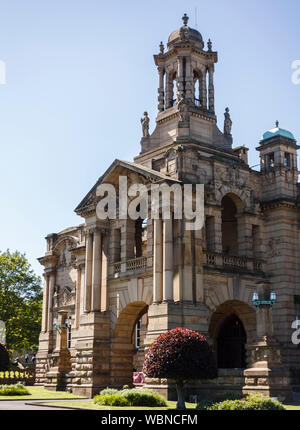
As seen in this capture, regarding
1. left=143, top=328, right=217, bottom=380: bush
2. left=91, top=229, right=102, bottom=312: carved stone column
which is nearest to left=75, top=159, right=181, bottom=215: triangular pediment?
left=91, top=229, right=102, bottom=312: carved stone column

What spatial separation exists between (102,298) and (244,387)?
41.4 feet

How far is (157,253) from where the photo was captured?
33656mm

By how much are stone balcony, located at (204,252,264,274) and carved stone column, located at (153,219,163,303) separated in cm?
276

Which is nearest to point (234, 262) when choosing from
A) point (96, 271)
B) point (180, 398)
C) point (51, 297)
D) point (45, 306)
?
point (96, 271)

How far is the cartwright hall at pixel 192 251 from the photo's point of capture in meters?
33.2

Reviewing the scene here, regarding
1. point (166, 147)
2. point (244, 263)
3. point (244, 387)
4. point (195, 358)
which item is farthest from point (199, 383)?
point (166, 147)

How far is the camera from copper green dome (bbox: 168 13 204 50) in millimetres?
40969

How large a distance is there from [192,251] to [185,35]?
628 inches

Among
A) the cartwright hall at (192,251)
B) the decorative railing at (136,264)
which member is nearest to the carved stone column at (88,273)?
the cartwright hall at (192,251)

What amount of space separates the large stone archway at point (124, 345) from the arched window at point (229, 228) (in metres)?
6.81

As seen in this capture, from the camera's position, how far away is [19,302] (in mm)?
63219

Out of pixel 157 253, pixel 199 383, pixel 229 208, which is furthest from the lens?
pixel 229 208

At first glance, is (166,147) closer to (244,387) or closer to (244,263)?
(244,263)

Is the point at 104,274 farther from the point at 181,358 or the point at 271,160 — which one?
the point at 181,358
